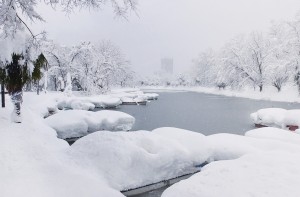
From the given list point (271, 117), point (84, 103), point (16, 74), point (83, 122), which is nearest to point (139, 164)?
point (16, 74)

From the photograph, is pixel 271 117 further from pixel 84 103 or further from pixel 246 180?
pixel 84 103

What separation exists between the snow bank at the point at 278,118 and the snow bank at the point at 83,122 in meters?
9.75

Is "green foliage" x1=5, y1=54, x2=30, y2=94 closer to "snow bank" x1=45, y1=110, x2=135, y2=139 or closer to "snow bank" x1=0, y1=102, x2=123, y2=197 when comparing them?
"snow bank" x1=0, y1=102, x2=123, y2=197

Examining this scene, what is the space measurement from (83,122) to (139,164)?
343 inches

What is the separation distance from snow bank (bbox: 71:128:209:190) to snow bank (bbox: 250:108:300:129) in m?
11.3

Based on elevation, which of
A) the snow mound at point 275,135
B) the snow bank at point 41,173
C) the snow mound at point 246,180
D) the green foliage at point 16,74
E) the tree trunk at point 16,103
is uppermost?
the green foliage at point 16,74

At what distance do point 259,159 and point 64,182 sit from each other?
4.24 meters

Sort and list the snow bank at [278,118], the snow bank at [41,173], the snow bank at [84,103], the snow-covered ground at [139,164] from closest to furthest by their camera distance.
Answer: the snow-covered ground at [139,164] < the snow bank at [41,173] < the snow bank at [278,118] < the snow bank at [84,103]

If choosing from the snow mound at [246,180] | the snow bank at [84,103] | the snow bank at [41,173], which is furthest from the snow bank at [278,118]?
the snow bank at [84,103]

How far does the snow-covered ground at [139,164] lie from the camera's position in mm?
5969

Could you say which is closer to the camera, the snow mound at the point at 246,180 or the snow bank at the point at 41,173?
the snow mound at the point at 246,180

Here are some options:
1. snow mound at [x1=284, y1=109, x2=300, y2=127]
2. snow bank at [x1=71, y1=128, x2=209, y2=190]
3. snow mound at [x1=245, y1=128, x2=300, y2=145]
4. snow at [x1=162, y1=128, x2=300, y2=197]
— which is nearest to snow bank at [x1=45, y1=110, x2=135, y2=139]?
snow bank at [x1=71, y1=128, x2=209, y2=190]

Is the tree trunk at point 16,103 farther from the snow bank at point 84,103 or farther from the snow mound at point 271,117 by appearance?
the snow bank at point 84,103

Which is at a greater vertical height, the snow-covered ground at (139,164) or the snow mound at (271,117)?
the snow-covered ground at (139,164)
